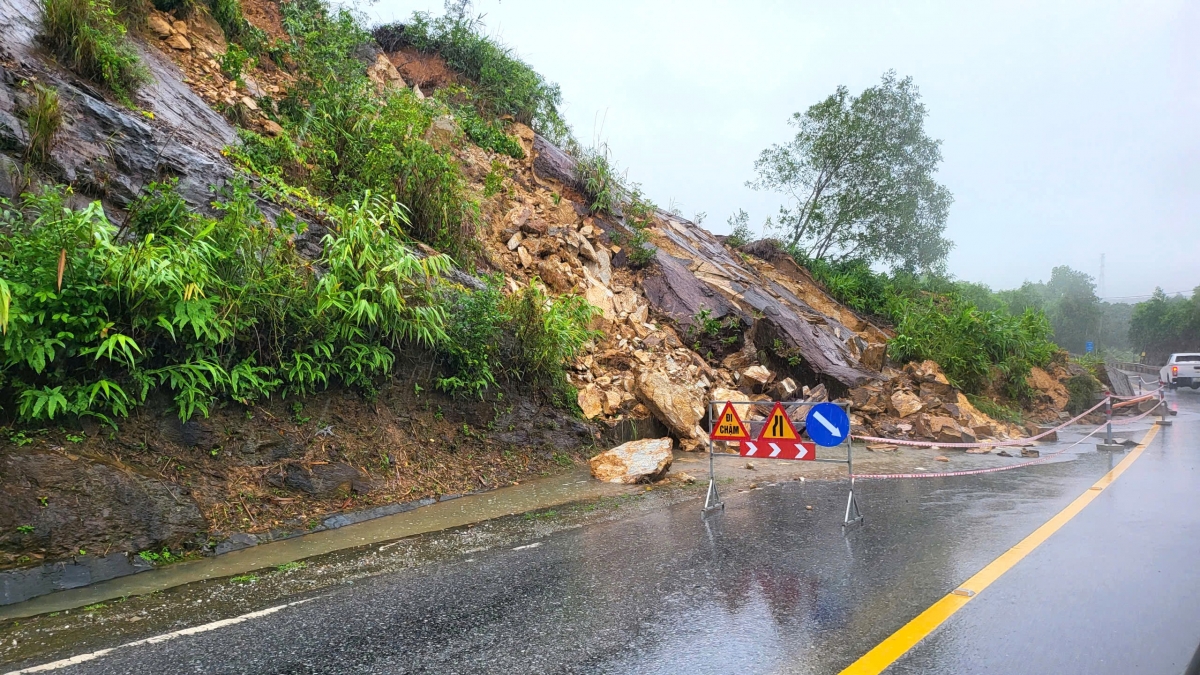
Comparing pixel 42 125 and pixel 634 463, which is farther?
pixel 634 463

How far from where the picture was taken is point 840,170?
24219 millimetres

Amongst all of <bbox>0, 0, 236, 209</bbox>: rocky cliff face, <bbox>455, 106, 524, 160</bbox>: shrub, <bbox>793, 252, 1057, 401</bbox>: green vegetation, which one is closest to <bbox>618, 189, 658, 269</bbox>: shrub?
<bbox>455, 106, 524, 160</bbox>: shrub

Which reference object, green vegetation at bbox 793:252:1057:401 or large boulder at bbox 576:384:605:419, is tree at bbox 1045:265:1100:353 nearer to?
green vegetation at bbox 793:252:1057:401

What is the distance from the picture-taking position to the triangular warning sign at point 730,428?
274 inches

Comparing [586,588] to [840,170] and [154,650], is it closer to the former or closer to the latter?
[154,650]

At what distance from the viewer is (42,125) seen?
6703 mm

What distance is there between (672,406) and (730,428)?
3807 millimetres

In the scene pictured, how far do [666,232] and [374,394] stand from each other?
1281cm

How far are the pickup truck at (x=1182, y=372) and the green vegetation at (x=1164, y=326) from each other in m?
12.7

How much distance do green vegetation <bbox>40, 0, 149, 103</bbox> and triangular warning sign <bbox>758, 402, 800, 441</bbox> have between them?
920 cm

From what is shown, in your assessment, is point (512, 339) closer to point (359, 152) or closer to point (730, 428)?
point (730, 428)

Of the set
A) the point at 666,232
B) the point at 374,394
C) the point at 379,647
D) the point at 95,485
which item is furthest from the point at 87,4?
the point at 666,232

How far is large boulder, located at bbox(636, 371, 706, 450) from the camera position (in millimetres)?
10836

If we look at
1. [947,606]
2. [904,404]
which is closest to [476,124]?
[904,404]
